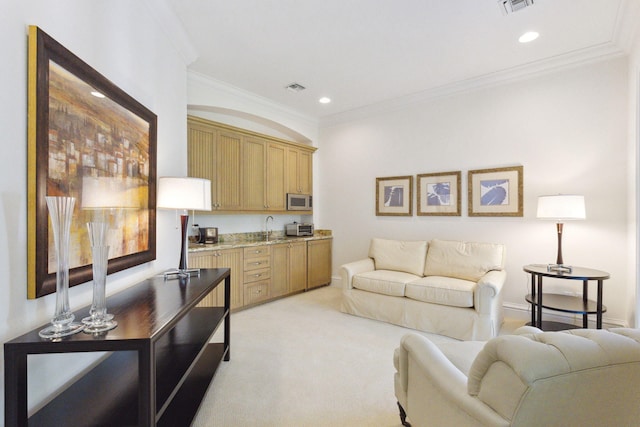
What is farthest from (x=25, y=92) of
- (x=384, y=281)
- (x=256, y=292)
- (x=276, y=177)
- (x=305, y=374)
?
(x=276, y=177)

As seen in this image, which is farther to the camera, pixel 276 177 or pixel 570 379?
pixel 276 177

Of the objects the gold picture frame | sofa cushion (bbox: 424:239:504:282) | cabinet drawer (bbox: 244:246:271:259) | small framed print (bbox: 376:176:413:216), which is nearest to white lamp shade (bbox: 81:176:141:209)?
the gold picture frame

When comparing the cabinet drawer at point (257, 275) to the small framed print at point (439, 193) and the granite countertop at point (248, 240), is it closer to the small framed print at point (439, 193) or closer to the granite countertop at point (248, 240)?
the granite countertop at point (248, 240)

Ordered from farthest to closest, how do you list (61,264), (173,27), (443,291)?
Result: (443,291) → (173,27) → (61,264)

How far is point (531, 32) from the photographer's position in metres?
2.70

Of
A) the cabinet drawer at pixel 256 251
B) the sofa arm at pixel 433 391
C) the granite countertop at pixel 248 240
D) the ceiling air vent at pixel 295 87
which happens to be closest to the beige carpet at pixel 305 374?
the sofa arm at pixel 433 391

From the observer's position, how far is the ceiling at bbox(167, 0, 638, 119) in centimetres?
239

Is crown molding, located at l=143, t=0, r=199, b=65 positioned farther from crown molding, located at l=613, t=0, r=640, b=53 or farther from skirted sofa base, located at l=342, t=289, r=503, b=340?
crown molding, located at l=613, t=0, r=640, b=53

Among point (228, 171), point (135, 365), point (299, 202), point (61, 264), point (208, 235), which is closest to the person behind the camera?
point (61, 264)

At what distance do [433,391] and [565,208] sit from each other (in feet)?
8.13

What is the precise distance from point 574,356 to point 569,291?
3.09m

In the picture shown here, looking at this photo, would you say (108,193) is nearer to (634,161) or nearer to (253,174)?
(253,174)

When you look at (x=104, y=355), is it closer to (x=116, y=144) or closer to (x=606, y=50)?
(x=116, y=144)

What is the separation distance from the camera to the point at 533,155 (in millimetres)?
3352
